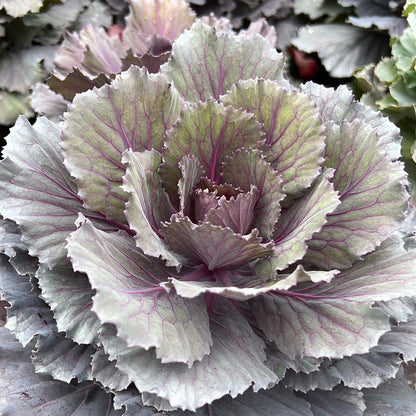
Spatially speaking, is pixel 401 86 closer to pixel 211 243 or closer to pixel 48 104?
pixel 48 104

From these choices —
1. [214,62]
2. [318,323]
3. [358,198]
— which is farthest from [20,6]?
[318,323]

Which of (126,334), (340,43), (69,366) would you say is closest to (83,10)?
(340,43)

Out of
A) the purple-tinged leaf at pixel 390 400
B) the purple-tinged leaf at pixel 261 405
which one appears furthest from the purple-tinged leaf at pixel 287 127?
the purple-tinged leaf at pixel 390 400

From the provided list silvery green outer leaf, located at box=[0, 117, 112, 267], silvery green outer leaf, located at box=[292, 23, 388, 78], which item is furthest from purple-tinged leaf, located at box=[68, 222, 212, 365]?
silvery green outer leaf, located at box=[292, 23, 388, 78]

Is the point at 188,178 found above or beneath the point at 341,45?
above

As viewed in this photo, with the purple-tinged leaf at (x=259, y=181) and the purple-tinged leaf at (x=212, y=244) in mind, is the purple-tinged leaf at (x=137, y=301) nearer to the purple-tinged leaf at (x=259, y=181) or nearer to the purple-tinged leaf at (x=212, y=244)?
the purple-tinged leaf at (x=212, y=244)

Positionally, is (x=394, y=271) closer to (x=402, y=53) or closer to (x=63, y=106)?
(x=63, y=106)

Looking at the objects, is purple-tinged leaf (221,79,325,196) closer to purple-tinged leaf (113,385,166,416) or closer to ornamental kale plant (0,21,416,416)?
ornamental kale plant (0,21,416,416)
